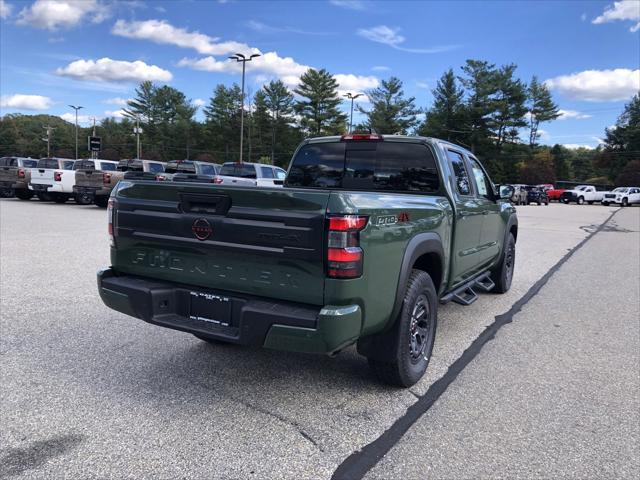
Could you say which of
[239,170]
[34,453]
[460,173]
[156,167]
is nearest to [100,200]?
[156,167]

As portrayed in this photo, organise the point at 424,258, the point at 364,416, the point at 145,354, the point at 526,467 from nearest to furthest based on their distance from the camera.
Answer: the point at 526,467, the point at 364,416, the point at 424,258, the point at 145,354

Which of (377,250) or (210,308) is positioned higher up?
(377,250)

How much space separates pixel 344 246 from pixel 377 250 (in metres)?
0.31

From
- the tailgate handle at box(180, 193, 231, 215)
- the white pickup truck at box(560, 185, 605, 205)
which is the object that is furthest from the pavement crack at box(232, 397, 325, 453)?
the white pickup truck at box(560, 185, 605, 205)

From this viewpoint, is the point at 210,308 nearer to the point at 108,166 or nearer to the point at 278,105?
the point at 108,166

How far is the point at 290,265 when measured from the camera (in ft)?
9.64

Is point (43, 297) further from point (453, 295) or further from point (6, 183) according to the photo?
point (6, 183)

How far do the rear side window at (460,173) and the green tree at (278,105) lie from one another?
75.7 meters

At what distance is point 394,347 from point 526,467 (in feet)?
3.51

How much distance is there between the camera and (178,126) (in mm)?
87000

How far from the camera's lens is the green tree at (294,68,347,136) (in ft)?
244

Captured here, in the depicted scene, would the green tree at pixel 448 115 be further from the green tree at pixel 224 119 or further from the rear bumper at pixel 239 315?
the rear bumper at pixel 239 315

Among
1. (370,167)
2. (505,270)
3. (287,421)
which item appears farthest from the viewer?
(505,270)

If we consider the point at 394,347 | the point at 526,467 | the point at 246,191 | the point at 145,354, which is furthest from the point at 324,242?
the point at 145,354
